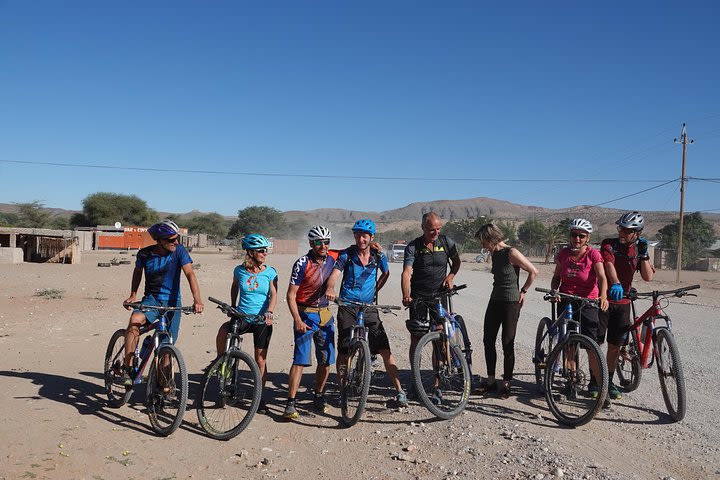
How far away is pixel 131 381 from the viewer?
599cm

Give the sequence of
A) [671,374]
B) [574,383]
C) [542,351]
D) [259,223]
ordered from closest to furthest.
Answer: [671,374]
[574,383]
[542,351]
[259,223]

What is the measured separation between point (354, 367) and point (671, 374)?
3168 mm

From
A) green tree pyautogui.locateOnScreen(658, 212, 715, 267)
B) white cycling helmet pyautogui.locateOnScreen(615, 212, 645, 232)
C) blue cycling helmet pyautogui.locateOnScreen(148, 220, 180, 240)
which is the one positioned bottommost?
blue cycling helmet pyautogui.locateOnScreen(148, 220, 180, 240)

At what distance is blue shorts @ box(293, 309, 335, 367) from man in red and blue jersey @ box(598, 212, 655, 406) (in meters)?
3.00

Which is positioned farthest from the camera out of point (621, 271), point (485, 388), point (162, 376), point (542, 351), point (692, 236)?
point (692, 236)

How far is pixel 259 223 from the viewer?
318ft

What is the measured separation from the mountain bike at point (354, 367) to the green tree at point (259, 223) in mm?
89225

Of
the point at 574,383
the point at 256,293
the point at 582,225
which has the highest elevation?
the point at 582,225

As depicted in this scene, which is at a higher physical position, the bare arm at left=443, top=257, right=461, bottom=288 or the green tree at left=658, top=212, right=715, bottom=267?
the green tree at left=658, top=212, right=715, bottom=267

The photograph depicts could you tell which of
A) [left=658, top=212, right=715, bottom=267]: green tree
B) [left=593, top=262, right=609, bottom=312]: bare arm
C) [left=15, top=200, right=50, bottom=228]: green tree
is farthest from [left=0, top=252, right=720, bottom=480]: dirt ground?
[left=15, top=200, right=50, bottom=228]: green tree

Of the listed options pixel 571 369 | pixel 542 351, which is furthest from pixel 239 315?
pixel 542 351

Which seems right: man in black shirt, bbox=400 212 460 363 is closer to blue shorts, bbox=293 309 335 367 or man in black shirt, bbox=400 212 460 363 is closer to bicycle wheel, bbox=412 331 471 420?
bicycle wheel, bbox=412 331 471 420

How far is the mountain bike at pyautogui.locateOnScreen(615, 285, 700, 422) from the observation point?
225 inches

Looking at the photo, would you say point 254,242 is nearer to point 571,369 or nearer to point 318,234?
point 318,234
